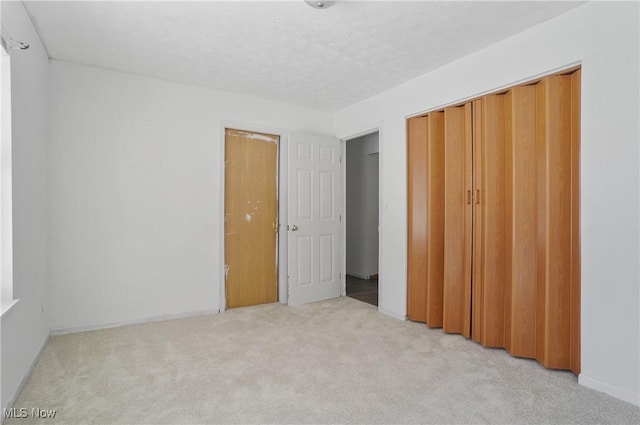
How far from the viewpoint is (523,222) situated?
8.57 ft

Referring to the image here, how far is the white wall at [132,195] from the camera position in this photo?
3.13m

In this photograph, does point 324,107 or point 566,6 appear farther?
point 324,107

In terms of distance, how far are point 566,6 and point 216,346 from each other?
138 inches

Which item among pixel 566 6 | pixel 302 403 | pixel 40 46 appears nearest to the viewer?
pixel 302 403

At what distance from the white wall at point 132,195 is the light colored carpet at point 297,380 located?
39 cm

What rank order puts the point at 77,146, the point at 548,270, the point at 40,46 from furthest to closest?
1. the point at 77,146
2. the point at 40,46
3. the point at 548,270

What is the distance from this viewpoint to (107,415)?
6.19 ft

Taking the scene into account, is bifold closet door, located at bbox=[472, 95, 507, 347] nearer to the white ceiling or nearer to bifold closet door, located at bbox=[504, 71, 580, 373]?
bifold closet door, located at bbox=[504, 71, 580, 373]

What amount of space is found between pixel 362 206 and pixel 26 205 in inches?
175

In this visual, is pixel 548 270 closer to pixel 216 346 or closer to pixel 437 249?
pixel 437 249

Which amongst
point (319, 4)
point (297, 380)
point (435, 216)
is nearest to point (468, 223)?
point (435, 216)

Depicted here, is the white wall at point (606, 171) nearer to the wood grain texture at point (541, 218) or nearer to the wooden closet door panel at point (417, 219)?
the wood grain texture at point (541, 218)

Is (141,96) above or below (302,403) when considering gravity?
above

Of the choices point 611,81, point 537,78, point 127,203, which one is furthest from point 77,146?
point 611,81
